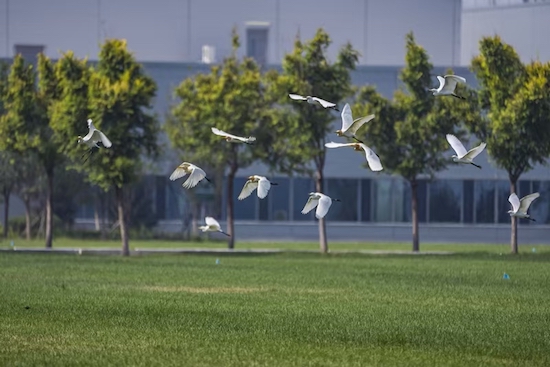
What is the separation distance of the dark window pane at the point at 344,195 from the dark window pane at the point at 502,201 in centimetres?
777

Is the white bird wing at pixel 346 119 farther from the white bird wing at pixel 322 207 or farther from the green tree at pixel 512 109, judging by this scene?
the green tree at pixel 512 109

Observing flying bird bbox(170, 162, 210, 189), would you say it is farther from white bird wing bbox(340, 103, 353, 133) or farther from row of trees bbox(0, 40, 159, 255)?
row of trees bbox(0, 40, 159, 255)

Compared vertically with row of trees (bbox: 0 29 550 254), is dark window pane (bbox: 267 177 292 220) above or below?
below

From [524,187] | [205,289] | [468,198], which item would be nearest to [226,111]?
[205,289]

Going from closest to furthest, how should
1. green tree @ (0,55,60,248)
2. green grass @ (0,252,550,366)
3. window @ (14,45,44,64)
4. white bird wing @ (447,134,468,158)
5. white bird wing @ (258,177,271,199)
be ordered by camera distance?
green grass @ (0,252,550,366), white bird wing @ (447,134,468,158), white bird wing @ (258,177,271,199), green tree @ (0,55,60,248), window @ (14,45,44,64)

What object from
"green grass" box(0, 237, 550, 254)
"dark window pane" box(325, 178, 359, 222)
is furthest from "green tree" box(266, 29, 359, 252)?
"dark window pane" box(325, 178, 359, 222)

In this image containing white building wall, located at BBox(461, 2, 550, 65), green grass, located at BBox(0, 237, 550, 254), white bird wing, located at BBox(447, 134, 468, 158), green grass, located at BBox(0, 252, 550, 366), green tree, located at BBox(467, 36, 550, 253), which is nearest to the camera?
green grass, located at BBox(0, 252, 550, 366)

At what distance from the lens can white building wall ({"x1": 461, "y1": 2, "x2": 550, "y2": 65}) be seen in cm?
8225

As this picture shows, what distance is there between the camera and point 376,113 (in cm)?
5541

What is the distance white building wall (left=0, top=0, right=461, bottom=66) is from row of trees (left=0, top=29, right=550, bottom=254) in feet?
81.5

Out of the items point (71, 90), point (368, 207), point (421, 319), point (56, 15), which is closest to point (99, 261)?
point (71, 90)

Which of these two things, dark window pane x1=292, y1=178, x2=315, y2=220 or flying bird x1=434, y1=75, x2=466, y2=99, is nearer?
flying bird x1=434, y1=75, x2=466, y2=99

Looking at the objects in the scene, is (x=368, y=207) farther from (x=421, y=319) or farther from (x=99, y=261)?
(x=421, y=319)

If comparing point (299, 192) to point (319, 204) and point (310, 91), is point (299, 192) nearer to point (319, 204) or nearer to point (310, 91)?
point (310, 91)
